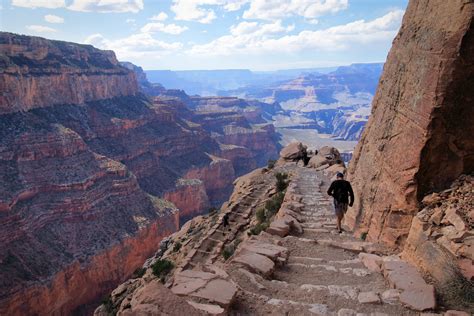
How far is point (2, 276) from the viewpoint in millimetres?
29547

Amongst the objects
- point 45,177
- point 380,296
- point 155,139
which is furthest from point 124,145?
point 380,296

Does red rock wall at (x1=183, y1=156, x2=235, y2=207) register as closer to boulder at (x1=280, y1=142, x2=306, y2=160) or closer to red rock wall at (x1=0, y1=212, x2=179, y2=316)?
red rock wall at (x1=0, y1=212, x2=179, y2=316)

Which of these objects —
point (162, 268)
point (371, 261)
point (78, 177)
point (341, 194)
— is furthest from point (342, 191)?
point (78, 177)

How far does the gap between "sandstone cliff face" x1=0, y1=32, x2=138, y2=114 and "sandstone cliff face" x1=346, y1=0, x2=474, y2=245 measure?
142ft

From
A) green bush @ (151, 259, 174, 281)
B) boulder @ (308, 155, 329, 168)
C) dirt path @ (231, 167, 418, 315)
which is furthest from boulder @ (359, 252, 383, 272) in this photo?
boulder @ (308, 155, 329, 168)

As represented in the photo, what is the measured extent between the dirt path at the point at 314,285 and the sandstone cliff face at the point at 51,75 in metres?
43.2

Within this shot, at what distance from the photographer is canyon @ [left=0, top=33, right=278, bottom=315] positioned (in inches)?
1316

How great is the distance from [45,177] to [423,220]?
1565 inches

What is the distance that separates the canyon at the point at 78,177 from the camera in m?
33.4

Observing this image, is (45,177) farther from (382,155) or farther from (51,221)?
(382,155)

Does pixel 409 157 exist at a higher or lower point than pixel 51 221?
Answer: higher

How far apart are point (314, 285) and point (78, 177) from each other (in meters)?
39.8

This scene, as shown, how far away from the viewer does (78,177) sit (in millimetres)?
42562

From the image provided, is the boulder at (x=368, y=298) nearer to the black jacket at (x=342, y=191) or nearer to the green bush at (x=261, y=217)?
the black jacket at (x=342, y=191)
